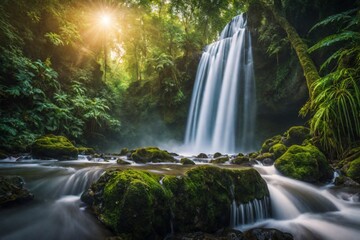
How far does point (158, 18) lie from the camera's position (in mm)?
20938

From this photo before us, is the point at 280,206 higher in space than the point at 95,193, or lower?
lower

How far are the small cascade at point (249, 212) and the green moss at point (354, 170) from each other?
2746 mm

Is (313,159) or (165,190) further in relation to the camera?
(313,159)

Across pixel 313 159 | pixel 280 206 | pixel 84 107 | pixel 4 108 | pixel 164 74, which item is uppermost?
pixel 164 74

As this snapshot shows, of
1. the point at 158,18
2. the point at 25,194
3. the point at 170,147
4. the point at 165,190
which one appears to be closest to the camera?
the point at 165,190

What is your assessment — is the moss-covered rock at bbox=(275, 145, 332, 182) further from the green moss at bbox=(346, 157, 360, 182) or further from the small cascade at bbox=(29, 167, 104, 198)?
the small cascade at bbox=(29, 167, 104, 198)

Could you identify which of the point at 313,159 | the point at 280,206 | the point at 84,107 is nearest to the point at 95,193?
the point at 280,206

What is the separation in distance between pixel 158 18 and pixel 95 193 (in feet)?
67.2

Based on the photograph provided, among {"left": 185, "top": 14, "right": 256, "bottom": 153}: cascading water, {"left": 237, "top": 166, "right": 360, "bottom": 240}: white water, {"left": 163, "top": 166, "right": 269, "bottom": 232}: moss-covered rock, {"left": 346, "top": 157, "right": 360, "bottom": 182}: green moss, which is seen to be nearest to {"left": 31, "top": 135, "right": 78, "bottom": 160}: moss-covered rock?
{"left": 163, "top": 166, "right": 269, "bottom": 232}: moss-covered rock

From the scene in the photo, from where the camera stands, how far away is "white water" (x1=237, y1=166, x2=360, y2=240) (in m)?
3.57

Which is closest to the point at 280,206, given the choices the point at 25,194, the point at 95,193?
the point at 95,193

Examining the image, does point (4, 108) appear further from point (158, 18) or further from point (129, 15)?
point (158, 18)

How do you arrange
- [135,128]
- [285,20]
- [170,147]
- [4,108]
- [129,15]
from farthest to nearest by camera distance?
[129,15] < [135,128] < [170,147] < [285,20] < [4,108]

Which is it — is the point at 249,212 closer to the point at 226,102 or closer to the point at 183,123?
the point at 226,102
